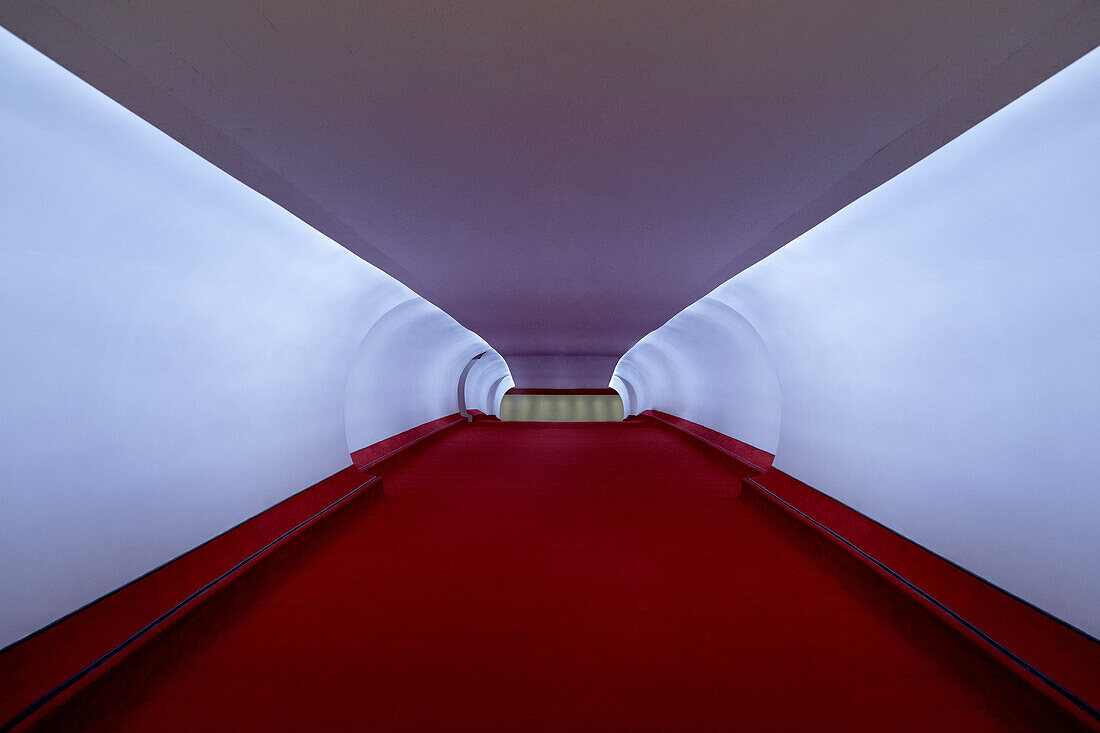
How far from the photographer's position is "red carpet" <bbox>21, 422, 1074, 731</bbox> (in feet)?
7.07

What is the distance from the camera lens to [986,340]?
10.2ft

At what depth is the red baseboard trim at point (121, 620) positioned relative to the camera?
2.10m

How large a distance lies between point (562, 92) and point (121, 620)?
4194 mm

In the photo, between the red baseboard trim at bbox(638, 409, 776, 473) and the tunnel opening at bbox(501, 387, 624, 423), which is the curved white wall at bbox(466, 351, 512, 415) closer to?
the tunnel opening at bbox(501, 387, 624, 423)

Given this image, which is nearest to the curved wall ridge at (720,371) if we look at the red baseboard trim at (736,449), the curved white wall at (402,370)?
the red baseboard trim at (736,449)

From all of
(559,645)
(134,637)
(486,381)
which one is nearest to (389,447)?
(134,637)

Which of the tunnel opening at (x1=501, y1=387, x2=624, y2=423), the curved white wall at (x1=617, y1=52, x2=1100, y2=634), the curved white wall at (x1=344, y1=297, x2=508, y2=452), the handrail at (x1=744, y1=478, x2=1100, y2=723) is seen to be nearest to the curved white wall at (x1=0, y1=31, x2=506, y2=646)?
the curved white wall at (x1=344, y1=297, x2=508, y2=452)

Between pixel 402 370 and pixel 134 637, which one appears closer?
pixel 134 637

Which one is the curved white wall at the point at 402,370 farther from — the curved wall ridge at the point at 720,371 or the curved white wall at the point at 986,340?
the curved white wall at the point at 986,340

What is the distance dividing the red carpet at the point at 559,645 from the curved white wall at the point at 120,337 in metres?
0.92

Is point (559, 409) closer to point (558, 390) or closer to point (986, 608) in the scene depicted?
point (558, 390)

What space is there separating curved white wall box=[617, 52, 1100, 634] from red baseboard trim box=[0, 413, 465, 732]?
5.51 m

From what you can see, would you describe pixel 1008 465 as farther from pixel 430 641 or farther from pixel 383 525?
pixel 383 525

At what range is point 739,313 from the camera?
24.2 feet
